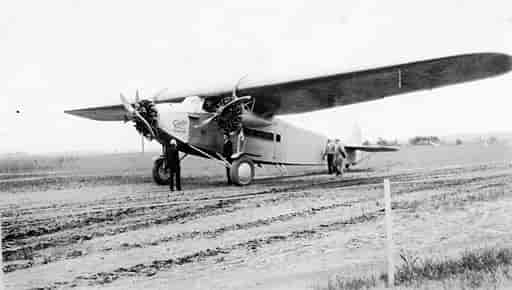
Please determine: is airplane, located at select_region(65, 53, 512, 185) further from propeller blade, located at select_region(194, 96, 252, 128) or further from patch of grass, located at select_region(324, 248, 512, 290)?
patch of grass, located at select_region(324, 248, 512, 290)

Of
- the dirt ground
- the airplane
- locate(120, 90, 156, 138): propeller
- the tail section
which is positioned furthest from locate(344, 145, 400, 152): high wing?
locate(120, 90, 156, 138): propeller

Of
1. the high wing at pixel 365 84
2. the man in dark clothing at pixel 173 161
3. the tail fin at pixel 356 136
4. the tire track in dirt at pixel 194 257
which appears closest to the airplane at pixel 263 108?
the high wing at pixel 365 84

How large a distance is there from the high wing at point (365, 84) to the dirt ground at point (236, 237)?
8.71 ft

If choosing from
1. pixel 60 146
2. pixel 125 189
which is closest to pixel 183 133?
pixel 125 189

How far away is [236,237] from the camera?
6.77 m

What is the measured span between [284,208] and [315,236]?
2.03 meters

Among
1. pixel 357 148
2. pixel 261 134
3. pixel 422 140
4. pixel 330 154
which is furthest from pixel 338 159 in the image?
pixel 422 140

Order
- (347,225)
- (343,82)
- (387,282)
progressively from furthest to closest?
(343,82) → (347,225) → (387,282)

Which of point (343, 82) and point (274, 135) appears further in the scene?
point (274, 135)

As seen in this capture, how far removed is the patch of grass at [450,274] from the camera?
16.2 ft

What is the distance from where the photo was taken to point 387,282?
5.19 m

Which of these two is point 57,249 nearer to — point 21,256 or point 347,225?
point 21,256

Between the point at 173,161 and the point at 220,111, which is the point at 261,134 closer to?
the point at 220,111

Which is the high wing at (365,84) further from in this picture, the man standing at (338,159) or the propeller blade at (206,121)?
the man standing at (338,159)
